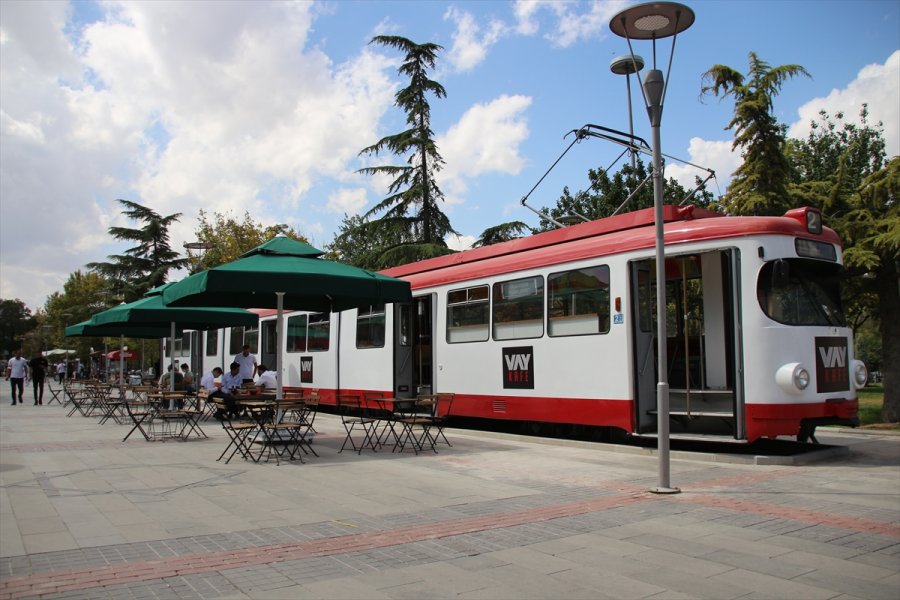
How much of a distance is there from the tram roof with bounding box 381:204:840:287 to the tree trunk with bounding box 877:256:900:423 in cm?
575

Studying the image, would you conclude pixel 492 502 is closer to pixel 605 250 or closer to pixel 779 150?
pixel 605 250

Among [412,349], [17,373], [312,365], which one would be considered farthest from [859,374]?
[17,373]

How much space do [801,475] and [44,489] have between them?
8804mm

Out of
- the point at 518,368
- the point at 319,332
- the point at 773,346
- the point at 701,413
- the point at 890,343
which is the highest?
the point at 319,332

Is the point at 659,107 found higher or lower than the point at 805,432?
higher

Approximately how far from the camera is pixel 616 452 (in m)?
10.9

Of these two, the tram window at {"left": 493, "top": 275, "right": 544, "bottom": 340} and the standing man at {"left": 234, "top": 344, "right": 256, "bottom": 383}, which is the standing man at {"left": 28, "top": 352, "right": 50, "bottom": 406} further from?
the tram window at {"left": 493, "top": 275, "right": 544, "bottom": 340}

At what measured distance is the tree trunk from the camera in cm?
1527

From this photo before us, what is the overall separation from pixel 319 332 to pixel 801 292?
12611 mm

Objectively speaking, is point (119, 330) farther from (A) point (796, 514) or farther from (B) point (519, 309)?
(A) point (796, 514)

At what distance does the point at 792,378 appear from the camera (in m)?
9.34

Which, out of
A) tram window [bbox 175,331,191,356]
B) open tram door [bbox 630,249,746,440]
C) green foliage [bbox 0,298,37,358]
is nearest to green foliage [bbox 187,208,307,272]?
tram window [bbox 175,331,191,356]

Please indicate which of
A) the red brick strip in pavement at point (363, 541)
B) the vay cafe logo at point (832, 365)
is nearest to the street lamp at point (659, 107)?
the red brick strip in pavement at point (363, 541)

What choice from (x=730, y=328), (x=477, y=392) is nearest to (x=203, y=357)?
(x=477, y=392)
